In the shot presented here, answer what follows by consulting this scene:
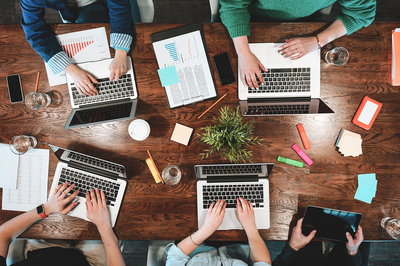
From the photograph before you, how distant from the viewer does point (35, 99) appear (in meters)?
1.40

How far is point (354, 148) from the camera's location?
138cm

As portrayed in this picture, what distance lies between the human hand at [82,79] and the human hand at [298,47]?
1177 mm

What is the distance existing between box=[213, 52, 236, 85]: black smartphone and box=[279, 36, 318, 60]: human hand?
12.7 inches

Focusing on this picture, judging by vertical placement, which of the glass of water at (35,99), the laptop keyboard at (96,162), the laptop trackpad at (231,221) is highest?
the glass of water at (35,99)

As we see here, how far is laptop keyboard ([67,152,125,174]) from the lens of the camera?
4.50 ft

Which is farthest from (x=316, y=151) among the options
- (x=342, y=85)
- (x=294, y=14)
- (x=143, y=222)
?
(x=143, y=222)

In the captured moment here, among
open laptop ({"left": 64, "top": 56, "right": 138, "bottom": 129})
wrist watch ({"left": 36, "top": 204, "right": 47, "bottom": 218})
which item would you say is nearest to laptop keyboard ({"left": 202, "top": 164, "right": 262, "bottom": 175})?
open laptop ({"left": 64, "top": 56, "right": 138, "bottom": 129})

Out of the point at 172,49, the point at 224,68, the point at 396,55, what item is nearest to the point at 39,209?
the point at 172,49

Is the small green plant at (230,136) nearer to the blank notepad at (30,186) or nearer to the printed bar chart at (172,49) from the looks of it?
the printed bar chart at (172,49)

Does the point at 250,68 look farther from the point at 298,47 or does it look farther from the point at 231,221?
the point at 231,221

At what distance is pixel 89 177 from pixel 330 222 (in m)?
1.51

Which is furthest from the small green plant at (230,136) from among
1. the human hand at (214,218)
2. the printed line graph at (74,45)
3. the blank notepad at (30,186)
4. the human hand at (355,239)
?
the blank notepad at (30,186)

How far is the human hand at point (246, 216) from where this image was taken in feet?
4.33

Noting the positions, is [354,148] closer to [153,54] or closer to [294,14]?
[294,14]
